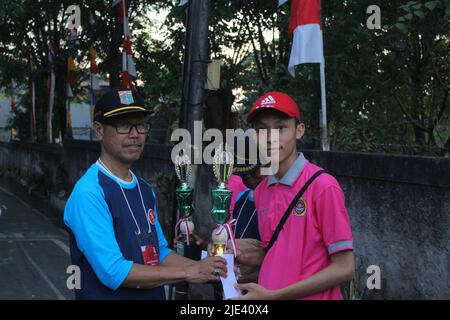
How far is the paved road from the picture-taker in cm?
880

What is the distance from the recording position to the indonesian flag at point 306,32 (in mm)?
8133

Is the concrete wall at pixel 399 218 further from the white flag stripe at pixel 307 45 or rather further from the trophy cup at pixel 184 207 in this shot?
the trophy cup at pixel 184 207

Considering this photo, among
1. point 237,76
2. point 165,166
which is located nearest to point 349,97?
point 165,166

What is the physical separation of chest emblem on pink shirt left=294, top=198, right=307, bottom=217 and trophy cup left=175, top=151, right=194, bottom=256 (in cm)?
96

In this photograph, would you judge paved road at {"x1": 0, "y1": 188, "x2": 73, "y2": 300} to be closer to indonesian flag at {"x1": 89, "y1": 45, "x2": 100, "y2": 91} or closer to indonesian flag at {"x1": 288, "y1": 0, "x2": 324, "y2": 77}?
indonesian flag at {"x1": 89, "y1": 45, "x2": 100, "y2": 91}

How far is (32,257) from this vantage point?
11.4 m

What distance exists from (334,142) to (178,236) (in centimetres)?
582

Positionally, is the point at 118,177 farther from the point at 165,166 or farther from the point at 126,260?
the point at 165,166

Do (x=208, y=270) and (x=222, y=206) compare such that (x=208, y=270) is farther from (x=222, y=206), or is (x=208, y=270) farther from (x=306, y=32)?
(x=306, y=32)

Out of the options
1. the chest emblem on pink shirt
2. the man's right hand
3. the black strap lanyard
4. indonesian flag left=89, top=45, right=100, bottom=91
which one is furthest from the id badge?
indonesian flag left=89, top=45, right=100, bottom=91

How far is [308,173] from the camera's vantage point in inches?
118

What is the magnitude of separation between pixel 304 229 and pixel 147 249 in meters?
0.79

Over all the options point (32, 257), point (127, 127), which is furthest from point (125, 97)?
point (32, 257)

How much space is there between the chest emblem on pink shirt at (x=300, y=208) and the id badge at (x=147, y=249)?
76cm
